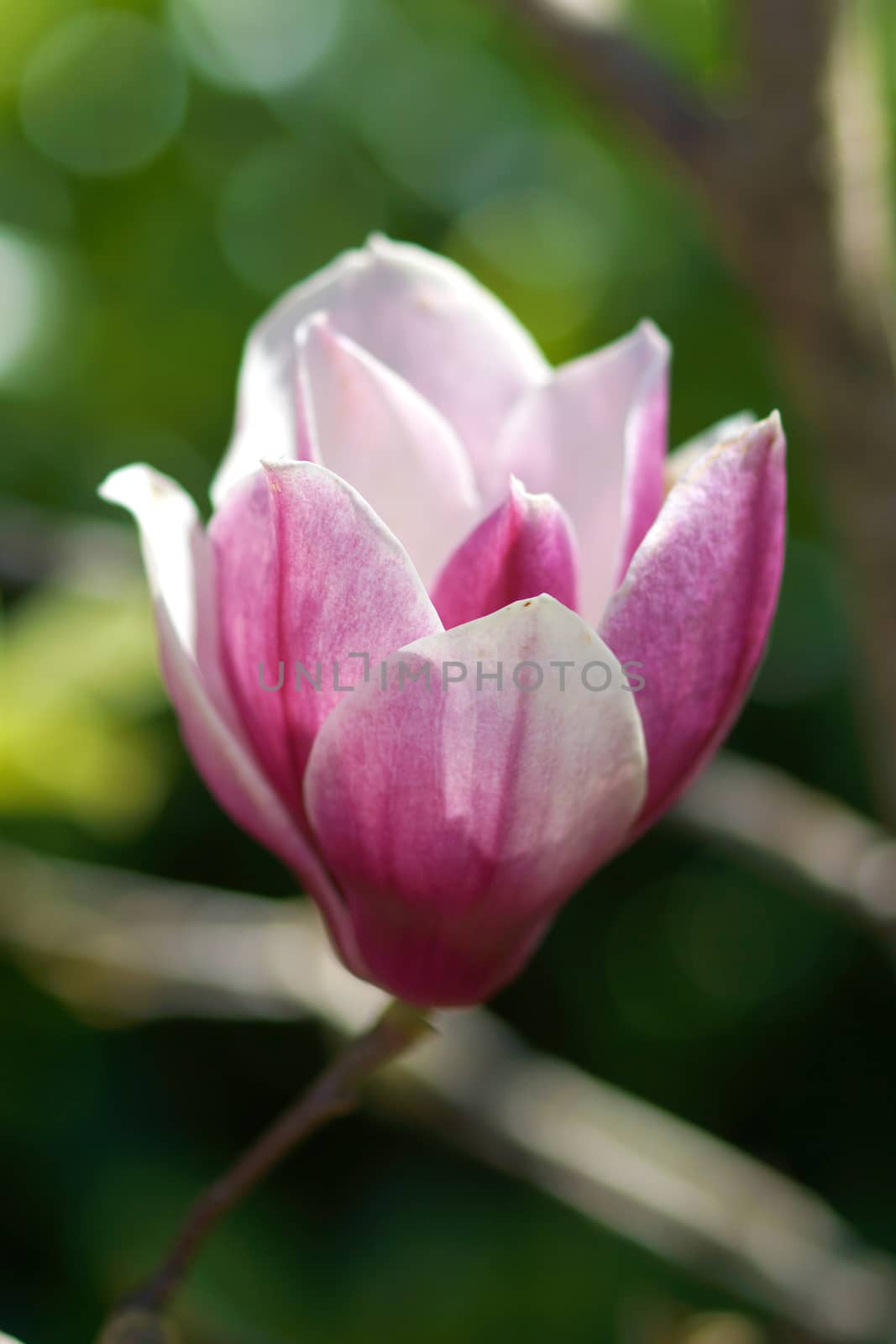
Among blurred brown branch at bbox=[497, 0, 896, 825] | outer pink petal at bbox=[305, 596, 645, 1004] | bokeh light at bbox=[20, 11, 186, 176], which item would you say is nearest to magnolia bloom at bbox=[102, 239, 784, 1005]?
outer pink petal at bbox=[305, 596, 645, 1004]

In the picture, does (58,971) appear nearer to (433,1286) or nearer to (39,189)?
(433,1286)

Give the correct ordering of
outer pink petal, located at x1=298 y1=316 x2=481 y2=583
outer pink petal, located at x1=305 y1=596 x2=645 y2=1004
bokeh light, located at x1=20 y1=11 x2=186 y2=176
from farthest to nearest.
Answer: bokeh light, located at x1=20 y1=11 x2=186 y2=176 → outer pink petal, located at x1=298 y1=316 x2=481 y2=583 → outer pink petal, located at x1=305 y1=596 x2=645 y2=1004

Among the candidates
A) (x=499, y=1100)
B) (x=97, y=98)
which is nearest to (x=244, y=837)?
(x=499, y=1100)

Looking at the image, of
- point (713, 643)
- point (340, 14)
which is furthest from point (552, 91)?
point (713, 643)

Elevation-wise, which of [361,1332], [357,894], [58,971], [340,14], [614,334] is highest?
[340,14]

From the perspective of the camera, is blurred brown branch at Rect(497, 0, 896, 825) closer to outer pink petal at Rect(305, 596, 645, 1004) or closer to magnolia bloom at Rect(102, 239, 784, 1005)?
magnolia bloom at Rect(102, 239, 784, 1005)

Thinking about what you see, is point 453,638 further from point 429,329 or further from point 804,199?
point 804,199

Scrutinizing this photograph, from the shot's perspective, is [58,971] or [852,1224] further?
[852,1224]

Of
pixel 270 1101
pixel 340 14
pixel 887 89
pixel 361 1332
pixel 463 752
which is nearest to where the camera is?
A: pixel 463 752
